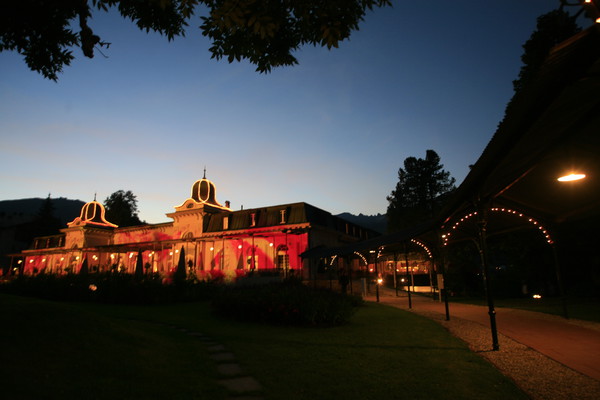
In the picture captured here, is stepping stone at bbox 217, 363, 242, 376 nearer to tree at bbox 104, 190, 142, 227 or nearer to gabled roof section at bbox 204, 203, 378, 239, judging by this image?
gabled roof section at bbox 204, 203, 378, 239

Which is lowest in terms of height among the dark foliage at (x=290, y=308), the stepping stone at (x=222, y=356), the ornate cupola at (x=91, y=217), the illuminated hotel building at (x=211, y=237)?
the stepping stone at (x=222, y=356)

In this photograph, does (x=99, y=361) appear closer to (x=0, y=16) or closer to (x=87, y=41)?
(x=87, y=41)

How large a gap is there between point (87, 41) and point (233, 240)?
28008mm

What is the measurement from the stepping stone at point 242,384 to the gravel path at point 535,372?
11.3 feet

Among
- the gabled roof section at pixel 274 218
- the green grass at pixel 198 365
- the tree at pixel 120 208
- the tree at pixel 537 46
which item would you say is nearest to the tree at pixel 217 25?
the green grass at pixel 198 365

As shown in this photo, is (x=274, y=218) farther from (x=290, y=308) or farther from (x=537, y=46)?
(x=537, y=46)

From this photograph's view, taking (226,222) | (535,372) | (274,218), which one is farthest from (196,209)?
(535,372)

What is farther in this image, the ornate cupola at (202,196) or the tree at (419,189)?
the tree at (419,189)

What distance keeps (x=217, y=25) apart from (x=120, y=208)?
6121 cm

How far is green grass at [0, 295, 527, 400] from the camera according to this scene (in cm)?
399

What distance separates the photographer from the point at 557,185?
24.5 feet

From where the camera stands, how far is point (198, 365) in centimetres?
533

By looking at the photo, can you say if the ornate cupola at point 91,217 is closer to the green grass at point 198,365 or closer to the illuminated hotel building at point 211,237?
the illuminated hotel building at point 211,237

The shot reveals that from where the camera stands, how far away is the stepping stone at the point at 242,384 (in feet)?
13.9
